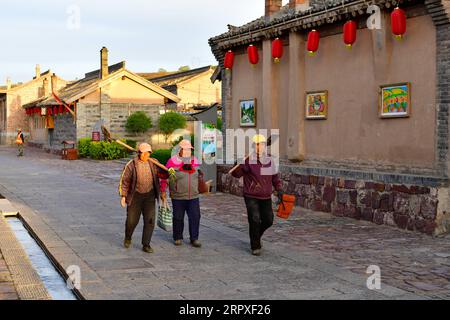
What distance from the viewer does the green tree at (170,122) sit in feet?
111

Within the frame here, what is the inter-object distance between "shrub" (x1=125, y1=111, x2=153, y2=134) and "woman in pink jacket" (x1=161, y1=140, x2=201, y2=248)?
24.6 m

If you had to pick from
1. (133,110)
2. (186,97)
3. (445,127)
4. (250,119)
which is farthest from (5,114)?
(445,127)

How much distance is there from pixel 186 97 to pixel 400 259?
3723cm

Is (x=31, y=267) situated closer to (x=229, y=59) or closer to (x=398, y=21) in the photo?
(x=398, y=21)

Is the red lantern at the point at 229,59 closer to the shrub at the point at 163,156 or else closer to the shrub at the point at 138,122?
the shrub at the point at 163,156

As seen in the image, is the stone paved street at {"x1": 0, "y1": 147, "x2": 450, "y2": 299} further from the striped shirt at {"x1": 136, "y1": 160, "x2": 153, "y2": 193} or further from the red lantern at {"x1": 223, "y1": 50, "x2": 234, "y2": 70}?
the red lantern at {"x1": 223, "y1": 50, "x2": 234, "y2": 70}

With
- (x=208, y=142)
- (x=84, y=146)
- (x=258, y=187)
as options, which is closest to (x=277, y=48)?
(x=208, y=142)

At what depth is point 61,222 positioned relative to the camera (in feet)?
35.8

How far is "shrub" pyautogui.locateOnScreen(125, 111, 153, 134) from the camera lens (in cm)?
3304

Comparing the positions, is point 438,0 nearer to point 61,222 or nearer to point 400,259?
point 400,259

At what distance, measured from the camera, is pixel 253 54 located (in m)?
15.1

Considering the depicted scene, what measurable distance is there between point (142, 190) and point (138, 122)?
24.9 meters

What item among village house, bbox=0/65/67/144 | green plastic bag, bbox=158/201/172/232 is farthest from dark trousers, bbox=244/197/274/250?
village house, bbox=0/65/67/144

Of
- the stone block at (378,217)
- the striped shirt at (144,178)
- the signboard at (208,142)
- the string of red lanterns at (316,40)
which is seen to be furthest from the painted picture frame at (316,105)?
the striped shirt at (144,178)
